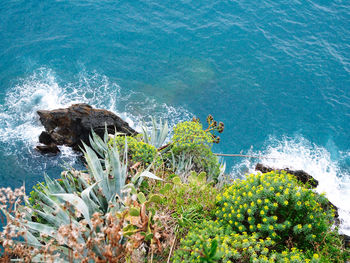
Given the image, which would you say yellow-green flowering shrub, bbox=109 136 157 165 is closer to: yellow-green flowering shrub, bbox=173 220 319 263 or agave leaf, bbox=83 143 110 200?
agave leaf, bbox=83 143 110 200

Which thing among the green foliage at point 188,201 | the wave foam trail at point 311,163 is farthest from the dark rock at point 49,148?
the wave foam trail at point 311,163

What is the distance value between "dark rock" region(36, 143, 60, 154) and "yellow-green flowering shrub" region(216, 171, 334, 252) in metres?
8.62

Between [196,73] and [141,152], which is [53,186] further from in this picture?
[196,73]

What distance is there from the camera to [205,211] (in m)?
5.91

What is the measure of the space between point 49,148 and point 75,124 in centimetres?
165

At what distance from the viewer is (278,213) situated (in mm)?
5254

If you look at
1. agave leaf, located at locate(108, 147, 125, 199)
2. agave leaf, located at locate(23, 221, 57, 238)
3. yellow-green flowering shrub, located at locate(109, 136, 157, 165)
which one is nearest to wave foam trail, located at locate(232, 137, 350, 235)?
yellow-green flowering shrub, located at locate(109, 136, 157, 165)

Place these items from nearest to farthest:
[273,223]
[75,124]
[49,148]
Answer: [273,223] → [75,124] → [49,148]

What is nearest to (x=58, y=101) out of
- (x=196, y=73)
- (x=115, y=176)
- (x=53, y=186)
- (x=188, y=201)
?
(x=196, y=73)

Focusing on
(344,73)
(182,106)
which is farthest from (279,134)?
(344,73)

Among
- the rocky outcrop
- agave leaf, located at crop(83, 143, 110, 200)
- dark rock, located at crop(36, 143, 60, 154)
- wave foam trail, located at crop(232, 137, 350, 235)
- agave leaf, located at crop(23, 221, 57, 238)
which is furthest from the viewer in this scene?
wave foam trail, located at crop(232, 137, 350, 235)

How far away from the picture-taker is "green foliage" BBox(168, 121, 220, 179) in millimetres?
7605

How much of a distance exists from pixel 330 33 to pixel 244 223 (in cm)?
1698

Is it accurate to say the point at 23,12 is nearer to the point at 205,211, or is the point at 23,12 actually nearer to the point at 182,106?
the point at 182,106
